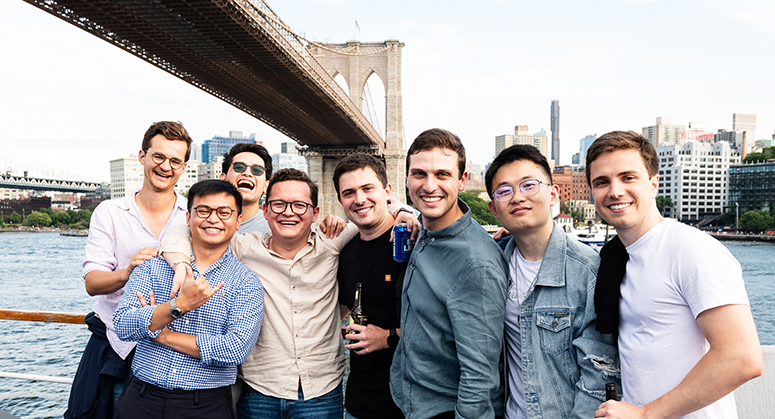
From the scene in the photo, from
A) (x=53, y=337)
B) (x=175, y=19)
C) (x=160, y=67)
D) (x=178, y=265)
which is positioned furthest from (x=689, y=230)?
(x=160, y=67)

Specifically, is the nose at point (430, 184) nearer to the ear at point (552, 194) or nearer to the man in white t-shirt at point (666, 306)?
the ear at point (552, 194)

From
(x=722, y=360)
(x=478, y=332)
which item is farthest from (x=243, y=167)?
(x=722, y=360)

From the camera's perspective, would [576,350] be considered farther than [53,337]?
No

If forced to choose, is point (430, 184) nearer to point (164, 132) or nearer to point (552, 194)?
point (552, 194)

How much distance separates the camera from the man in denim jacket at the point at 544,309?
1618mm

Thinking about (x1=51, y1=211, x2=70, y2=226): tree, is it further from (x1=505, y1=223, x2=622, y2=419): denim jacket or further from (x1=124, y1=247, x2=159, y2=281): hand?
(x1=505, y1=223, x2=622, y2=419): denim jacket

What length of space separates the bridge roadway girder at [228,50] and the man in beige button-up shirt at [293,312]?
1147 centimetres

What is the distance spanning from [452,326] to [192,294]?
0.90 meters

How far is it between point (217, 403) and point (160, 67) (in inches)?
671

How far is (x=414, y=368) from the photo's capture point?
1.77 m

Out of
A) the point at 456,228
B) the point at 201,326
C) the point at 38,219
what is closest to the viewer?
the point at 456,228

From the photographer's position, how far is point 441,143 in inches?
71.5

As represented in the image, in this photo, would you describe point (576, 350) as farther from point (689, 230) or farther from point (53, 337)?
point (53, 337)

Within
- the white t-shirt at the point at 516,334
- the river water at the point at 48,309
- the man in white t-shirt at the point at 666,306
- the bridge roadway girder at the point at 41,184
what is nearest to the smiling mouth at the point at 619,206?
the man in white t-shirt at the point at 666,306
